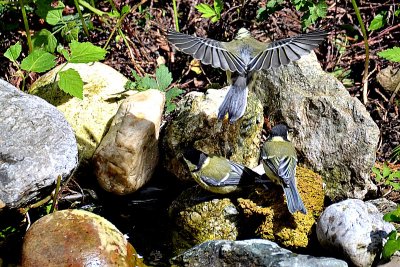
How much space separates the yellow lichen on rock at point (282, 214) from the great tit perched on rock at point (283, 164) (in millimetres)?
164

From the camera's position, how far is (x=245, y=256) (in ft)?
15.6

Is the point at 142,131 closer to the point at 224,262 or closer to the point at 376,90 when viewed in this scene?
the point at 224,262

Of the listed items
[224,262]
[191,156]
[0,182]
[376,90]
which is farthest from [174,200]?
[376,90]

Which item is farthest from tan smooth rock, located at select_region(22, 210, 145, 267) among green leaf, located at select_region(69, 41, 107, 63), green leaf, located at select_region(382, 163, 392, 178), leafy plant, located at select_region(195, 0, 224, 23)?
leafy plant, located at select_region(195, 0, 224, 23)

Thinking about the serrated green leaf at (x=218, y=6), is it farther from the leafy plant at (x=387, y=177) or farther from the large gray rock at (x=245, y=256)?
the large gray rock at (x=245, y=256)

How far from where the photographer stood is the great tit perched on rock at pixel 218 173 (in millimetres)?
5098

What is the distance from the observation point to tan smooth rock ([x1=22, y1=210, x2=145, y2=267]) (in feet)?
15.6

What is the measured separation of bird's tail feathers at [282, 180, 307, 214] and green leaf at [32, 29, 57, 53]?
2660 millimetres

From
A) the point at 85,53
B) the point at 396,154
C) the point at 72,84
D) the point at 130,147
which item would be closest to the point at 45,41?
the point at 85,53

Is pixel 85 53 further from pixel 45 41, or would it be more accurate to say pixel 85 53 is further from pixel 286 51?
pixel 286 51

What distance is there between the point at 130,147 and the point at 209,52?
0.93 meters

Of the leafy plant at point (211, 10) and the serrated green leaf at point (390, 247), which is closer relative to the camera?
the serrated green leaf at point (390, 247)

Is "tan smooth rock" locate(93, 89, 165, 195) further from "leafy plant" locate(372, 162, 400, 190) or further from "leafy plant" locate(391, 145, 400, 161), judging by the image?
"leafy plant" locate(391, 145, 400, 161)

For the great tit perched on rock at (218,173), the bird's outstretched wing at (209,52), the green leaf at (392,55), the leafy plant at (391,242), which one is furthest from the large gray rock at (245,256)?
the green leaf at (392,55)
